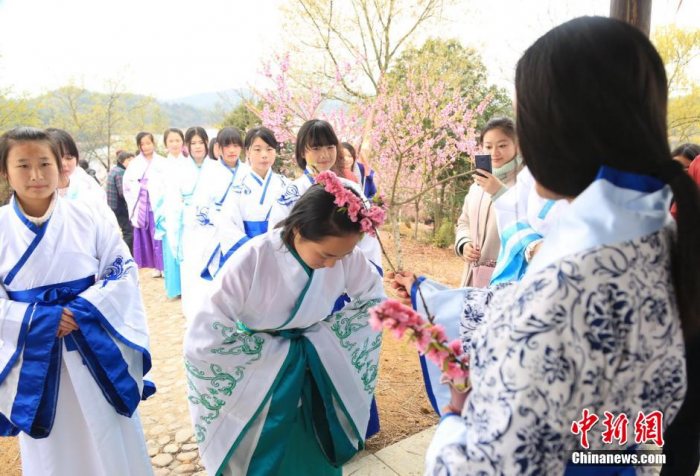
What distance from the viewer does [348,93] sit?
1013 cm

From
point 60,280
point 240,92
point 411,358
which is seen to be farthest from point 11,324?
point 240,92

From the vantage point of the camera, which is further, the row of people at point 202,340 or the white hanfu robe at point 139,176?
the white hanfu robe at point 139,176

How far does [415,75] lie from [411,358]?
6.21 meters

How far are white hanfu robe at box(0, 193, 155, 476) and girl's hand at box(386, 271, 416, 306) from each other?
1432mm

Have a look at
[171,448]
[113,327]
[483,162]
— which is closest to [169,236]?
[171,448]

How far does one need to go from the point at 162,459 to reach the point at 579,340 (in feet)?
10.3

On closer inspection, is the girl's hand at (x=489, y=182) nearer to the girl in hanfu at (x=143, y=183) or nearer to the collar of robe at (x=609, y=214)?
the collar of robe at (x=609, y=214)

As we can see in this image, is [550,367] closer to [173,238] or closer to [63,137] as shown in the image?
[63,137]

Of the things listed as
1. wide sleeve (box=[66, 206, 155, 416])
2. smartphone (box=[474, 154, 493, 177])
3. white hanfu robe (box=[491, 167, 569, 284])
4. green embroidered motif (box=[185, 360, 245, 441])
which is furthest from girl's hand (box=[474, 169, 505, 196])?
wide sleeve (box=[66, 206, 155, 416])

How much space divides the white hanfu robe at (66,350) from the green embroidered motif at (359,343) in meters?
1.04

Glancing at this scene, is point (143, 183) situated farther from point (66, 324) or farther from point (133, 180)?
point (66, 324)

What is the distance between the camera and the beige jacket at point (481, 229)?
11.5ft

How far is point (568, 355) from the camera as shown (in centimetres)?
92

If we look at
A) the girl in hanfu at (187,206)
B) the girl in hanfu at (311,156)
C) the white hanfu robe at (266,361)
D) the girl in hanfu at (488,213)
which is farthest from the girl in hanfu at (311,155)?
the girl in hanfu at (187,206)
